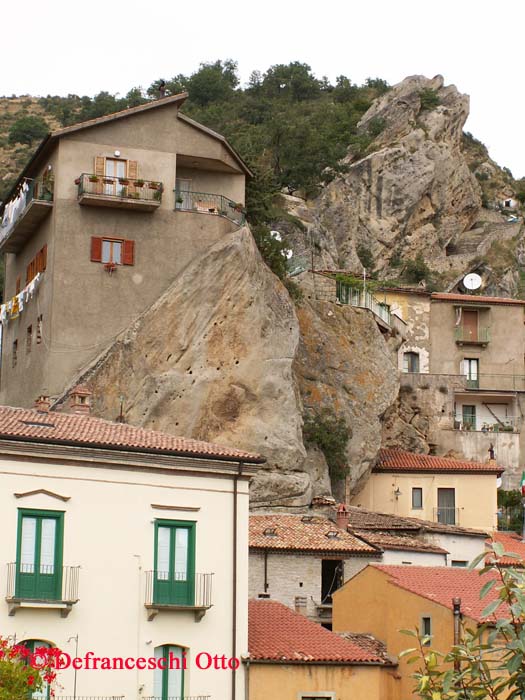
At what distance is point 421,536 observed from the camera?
50719 mm

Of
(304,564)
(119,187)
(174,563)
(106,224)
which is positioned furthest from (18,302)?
(174,563)

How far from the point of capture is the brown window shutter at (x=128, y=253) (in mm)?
52625

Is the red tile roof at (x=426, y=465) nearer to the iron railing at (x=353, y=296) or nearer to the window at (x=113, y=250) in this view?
the iron railing at (x=353, y=296)

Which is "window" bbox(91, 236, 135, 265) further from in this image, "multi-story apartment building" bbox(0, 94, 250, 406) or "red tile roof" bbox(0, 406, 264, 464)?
"red tile roof" bbox(0, 406, 264, 464)

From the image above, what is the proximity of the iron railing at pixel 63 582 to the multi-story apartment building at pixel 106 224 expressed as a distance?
801 inches

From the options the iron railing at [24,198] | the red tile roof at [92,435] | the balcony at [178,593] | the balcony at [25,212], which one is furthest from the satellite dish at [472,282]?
the balcony at [178,593]

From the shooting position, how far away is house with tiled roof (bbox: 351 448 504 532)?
60438 mm

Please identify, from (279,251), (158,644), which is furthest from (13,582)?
(279,251)

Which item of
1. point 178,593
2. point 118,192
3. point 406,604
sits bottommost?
point 406,604

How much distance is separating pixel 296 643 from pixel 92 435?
7.24 m

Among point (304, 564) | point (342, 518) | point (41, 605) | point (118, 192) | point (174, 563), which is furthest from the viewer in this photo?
point (118, 192)

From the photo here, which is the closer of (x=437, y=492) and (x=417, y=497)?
(x=437, y=492)

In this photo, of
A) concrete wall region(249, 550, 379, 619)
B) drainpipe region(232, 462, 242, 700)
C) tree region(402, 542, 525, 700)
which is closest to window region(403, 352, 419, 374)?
concrete wall region(249, 550, 379, 619)

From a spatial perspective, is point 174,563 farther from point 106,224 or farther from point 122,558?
point 106,224
